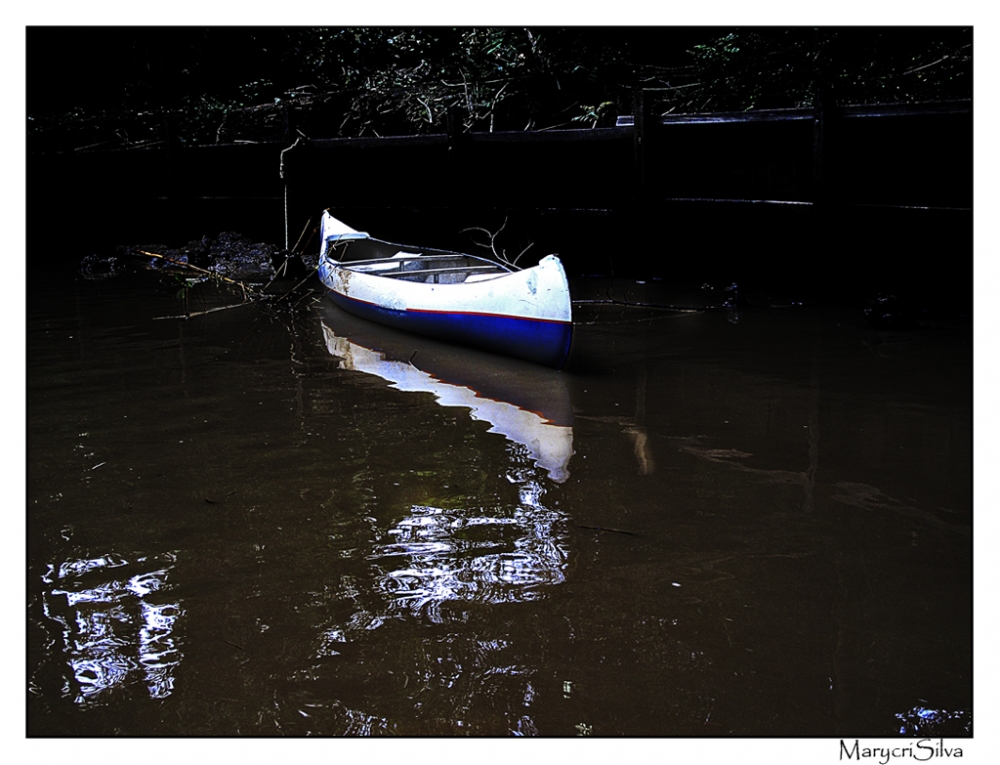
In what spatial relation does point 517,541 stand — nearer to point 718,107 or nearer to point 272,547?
point 272,547

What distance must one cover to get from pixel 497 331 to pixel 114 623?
5249 millimetres

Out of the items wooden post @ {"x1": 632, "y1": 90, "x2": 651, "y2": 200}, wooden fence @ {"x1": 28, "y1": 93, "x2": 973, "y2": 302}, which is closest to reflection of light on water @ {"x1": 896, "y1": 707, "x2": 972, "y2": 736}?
wooden fence @ {"x1": 28, "y1": 93, "x2": 973, "y2": 302}

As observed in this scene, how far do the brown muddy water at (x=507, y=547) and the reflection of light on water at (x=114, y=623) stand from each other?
0.02 metres

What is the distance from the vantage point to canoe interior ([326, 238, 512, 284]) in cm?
1074

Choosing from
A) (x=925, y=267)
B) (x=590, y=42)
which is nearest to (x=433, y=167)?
(x=590, y=42)

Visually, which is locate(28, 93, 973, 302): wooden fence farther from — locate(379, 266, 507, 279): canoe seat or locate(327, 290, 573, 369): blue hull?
locate(327, 290, 573, 369): blue hull

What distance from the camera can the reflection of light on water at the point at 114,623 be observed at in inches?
145

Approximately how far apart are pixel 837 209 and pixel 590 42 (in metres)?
7.24

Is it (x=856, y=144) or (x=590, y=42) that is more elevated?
(x=590, y=42)

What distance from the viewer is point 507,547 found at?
15.7 feet

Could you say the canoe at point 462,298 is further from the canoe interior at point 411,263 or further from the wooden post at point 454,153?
the wooden post at point 454,153

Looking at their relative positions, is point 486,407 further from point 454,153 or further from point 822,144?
point 454,153

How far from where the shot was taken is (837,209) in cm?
1063

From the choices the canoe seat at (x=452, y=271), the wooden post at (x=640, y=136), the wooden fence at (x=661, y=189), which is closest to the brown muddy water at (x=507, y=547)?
the canoe seat at (x=452, y=271)
